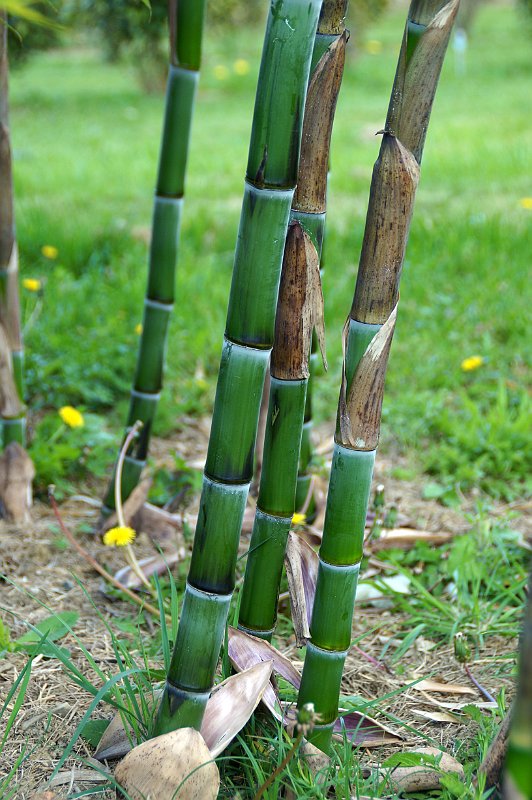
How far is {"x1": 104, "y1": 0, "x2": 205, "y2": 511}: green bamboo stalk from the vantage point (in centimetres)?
160

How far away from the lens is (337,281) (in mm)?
3422

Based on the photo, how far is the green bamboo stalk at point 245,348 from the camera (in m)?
0.98

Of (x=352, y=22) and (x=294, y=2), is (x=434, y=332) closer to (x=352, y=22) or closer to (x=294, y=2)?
(x=294, y=2)

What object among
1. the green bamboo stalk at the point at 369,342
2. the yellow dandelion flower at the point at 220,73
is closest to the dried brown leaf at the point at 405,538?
the green bamboo stalk at the point at 369,342

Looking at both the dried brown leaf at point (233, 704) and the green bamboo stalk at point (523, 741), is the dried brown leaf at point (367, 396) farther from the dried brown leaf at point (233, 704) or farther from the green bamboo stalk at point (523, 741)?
the green bamboo stalk at point (523, 741)

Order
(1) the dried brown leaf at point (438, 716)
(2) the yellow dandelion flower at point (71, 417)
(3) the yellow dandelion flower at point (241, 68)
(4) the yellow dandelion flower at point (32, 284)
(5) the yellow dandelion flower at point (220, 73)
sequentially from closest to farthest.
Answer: (1) the dried brown leaf at point (438, 716), (2) the yellow dandelion flower at point (71, 417), (4) the yellow dandelion flower at point (32, 284), (5) the yellow dandelion flower at point (220, 73), (3) the yellow dandelion flower at point (241, 68)

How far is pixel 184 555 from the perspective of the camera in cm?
181

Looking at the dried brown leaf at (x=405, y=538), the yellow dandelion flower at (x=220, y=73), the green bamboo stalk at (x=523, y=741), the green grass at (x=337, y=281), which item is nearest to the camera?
the green bamboo stalk at (x=523, y=741)

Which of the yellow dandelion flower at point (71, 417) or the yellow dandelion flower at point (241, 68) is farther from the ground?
the yellow dandelion flower at point (241, 68)

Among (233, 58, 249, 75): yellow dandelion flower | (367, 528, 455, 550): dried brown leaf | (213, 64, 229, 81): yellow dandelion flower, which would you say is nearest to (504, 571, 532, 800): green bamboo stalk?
(367, 528, 455, 550): dried brown leaf

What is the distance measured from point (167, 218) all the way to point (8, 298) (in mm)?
391

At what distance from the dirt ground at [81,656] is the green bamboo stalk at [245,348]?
18cm

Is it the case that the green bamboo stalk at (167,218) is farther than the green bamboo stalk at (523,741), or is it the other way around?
the green bamboo stalk at (167,218)

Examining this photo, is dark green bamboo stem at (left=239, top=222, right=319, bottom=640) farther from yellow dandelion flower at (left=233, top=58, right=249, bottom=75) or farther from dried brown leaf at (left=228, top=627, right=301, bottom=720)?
yellow dandelion flower at (left=233, top=58, right=249, bottom=75)
